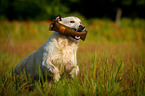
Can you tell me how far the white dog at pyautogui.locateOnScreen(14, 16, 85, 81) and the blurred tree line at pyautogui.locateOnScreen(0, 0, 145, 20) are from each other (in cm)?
1660

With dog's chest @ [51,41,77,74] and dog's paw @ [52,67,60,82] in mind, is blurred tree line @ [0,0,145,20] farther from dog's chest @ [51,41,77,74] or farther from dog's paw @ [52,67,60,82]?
dog's paw @ [52,67,60,82]

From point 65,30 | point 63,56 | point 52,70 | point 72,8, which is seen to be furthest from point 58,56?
point 72,8

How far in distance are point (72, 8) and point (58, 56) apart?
24.3m

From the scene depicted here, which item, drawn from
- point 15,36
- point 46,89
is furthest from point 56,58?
point 15,36

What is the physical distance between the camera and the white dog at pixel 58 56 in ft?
10.4

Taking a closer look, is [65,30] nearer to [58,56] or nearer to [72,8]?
[58,56]

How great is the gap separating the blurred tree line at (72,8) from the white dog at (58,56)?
54.5 ft

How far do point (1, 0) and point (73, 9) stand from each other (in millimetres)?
11349

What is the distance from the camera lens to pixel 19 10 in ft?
75.9

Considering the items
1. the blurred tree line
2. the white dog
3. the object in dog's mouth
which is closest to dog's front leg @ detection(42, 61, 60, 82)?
the white dog

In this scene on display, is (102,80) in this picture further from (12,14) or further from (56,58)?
(12,14)

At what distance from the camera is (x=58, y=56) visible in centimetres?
327

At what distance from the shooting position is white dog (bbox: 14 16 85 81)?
10.4 feet

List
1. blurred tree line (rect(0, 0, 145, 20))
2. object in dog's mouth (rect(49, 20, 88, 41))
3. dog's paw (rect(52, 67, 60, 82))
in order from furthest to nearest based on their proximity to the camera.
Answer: blurred tree line (rect(0, 0, 145, 20))
object in dog's mouth (rect(49, 20, 88, 41))
dog's paw (rect(52, 67, 60, 82))
